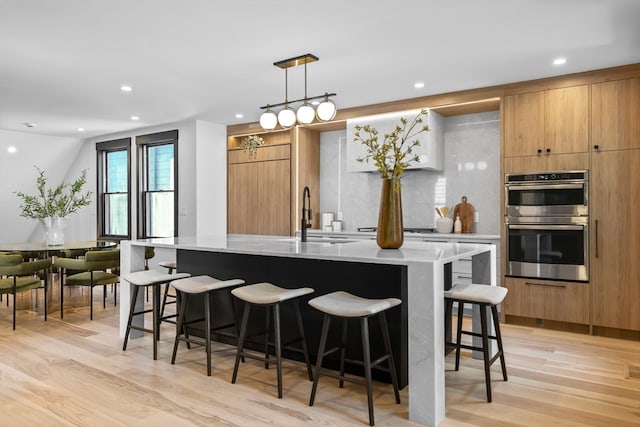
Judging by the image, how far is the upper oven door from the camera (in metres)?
4.36

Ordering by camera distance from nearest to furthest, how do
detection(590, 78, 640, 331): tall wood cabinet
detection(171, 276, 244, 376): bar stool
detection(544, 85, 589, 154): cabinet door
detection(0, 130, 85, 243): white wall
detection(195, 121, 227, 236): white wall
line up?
detection(171, 276, 244, 376): bar stool, detection(590, 78, 640, 331): tall wood cabinet, detection(544, 85, 589, 154): cabinet door, detection(195, 121, 227, 236): white wall, detection(0, 130, 85, 243): white wall

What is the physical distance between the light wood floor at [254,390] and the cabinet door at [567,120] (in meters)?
1.86

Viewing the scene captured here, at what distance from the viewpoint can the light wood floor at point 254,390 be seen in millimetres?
2525

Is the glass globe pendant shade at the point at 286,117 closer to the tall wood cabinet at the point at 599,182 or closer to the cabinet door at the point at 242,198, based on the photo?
Answer: the tall wood cabinet at the point at 599,182

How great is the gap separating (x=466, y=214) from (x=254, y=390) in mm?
3525

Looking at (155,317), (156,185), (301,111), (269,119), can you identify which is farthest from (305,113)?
(156,185)

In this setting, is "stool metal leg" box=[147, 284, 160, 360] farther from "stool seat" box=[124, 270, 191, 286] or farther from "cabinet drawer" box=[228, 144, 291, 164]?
"cabinet drawer" box=[228, 144, 291, 164]

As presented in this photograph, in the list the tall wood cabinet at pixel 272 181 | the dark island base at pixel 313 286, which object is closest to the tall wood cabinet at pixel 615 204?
the dark island base at pixel 313 286

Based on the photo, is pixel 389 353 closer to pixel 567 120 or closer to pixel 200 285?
pixel 200 285

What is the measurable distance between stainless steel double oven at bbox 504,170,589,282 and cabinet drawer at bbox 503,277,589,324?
7 cm

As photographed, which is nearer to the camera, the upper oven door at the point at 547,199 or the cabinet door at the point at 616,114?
the cabinet door at the point at 616,114

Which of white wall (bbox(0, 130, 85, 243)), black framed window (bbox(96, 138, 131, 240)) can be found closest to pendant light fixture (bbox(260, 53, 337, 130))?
black framed window (bbox(96, 138, 131, 240))

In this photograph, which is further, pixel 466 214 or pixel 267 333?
pixel 466 214

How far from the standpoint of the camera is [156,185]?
7.48m
